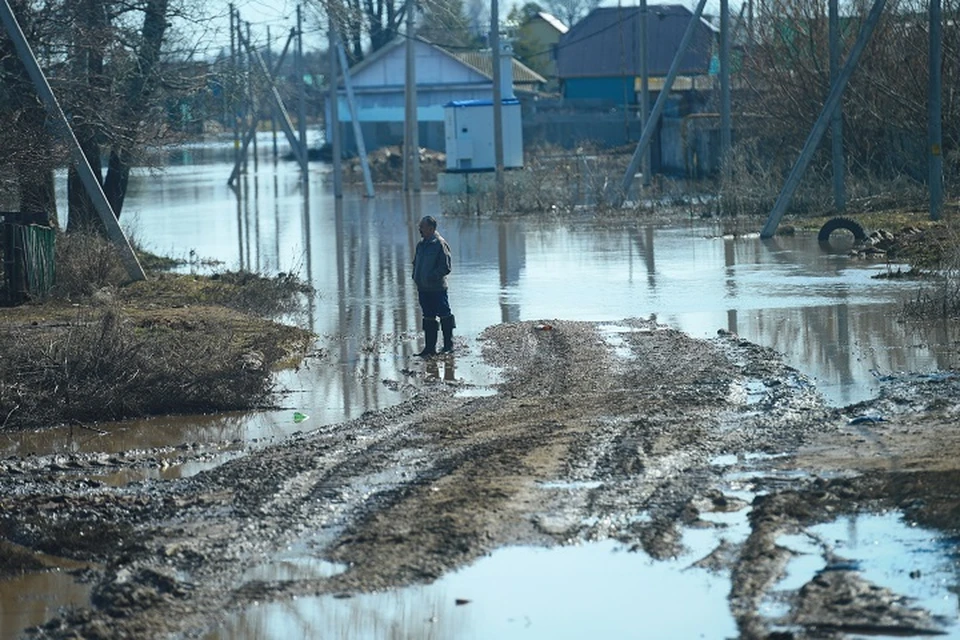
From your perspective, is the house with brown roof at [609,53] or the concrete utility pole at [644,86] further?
the house with brown roof at [609,53]

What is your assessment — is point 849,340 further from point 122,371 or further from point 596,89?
point 596,89

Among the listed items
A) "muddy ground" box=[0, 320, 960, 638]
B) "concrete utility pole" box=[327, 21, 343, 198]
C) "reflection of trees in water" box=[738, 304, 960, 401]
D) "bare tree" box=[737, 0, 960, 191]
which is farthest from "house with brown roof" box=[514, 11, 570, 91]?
"muddy ground" box=[0, 320, 960, 638]

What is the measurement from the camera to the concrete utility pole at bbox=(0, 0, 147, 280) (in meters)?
17.9

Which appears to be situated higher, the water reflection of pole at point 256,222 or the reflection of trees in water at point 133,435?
the water reflection of pole at point 256,222

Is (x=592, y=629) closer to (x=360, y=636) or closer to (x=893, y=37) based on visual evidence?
(x=360, y=636)

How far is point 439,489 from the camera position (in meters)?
8.54

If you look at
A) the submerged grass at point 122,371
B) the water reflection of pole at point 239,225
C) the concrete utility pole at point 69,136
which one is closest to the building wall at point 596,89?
the water reflection of pole at point 239,225

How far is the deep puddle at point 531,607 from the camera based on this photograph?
6.56 meters

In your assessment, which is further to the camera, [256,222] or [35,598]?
[256,222]

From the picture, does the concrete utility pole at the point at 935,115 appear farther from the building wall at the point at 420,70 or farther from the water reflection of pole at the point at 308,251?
the building wall at the point at 420,70

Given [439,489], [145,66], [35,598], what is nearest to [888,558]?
[439,489]

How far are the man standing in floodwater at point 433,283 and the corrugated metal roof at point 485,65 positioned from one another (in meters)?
55.6

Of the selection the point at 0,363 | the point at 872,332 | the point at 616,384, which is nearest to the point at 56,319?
the point at 0,363

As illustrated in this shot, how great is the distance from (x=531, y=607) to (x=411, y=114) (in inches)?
1517
